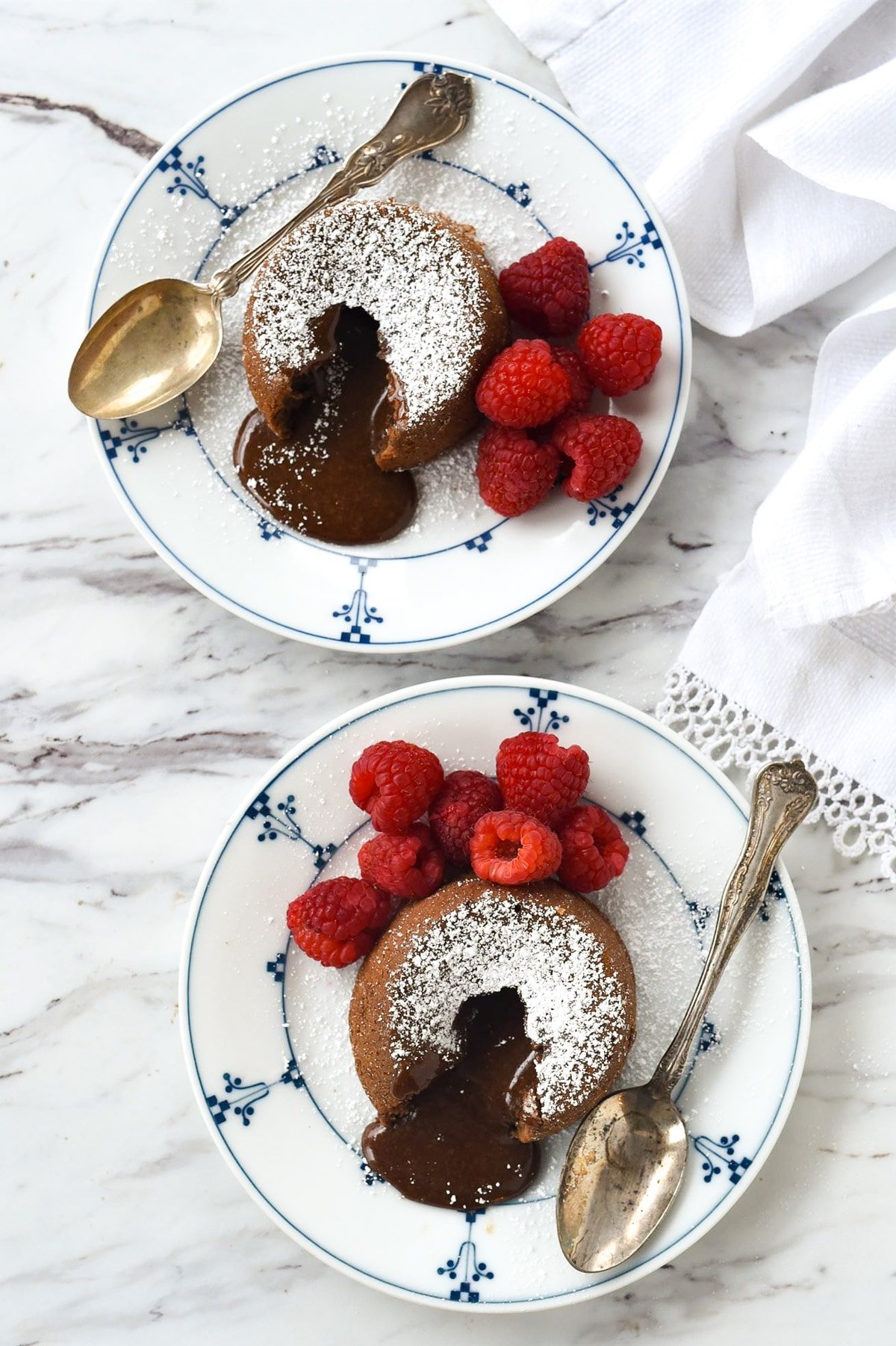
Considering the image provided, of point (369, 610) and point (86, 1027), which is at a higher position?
point (369, 610)

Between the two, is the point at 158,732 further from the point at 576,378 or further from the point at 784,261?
the point at 784,261

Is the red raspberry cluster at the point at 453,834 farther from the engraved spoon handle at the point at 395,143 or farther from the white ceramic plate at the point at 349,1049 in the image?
the engraved spoon handle at the point at 395,143

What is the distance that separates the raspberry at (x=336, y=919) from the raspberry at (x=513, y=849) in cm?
17

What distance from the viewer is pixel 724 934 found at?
1.43 meters

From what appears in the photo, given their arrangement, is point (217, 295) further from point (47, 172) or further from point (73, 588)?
point (73, 588)

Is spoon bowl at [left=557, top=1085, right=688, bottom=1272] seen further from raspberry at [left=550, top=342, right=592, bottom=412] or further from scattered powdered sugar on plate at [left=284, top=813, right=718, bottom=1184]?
raspberry at [left=550, top=342, right=592, bottom=412]

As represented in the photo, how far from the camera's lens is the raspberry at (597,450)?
4.62ft

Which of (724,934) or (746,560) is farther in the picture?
(746,560)

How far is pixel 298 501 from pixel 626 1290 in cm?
124

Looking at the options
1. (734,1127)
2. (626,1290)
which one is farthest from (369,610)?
(626,1290)

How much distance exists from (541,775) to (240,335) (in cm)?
76

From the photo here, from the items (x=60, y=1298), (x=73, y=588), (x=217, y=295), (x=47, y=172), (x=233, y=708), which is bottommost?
(x=60, y=1298)

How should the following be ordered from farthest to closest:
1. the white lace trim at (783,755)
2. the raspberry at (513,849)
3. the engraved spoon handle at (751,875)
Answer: the white lace trim at (783,755), the engraved spoon handle at (751,875), the raspberry at (513,849)

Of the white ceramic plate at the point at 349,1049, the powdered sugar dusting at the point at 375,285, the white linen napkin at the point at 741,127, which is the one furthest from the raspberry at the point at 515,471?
the white linen napkin at the point at 741,127
